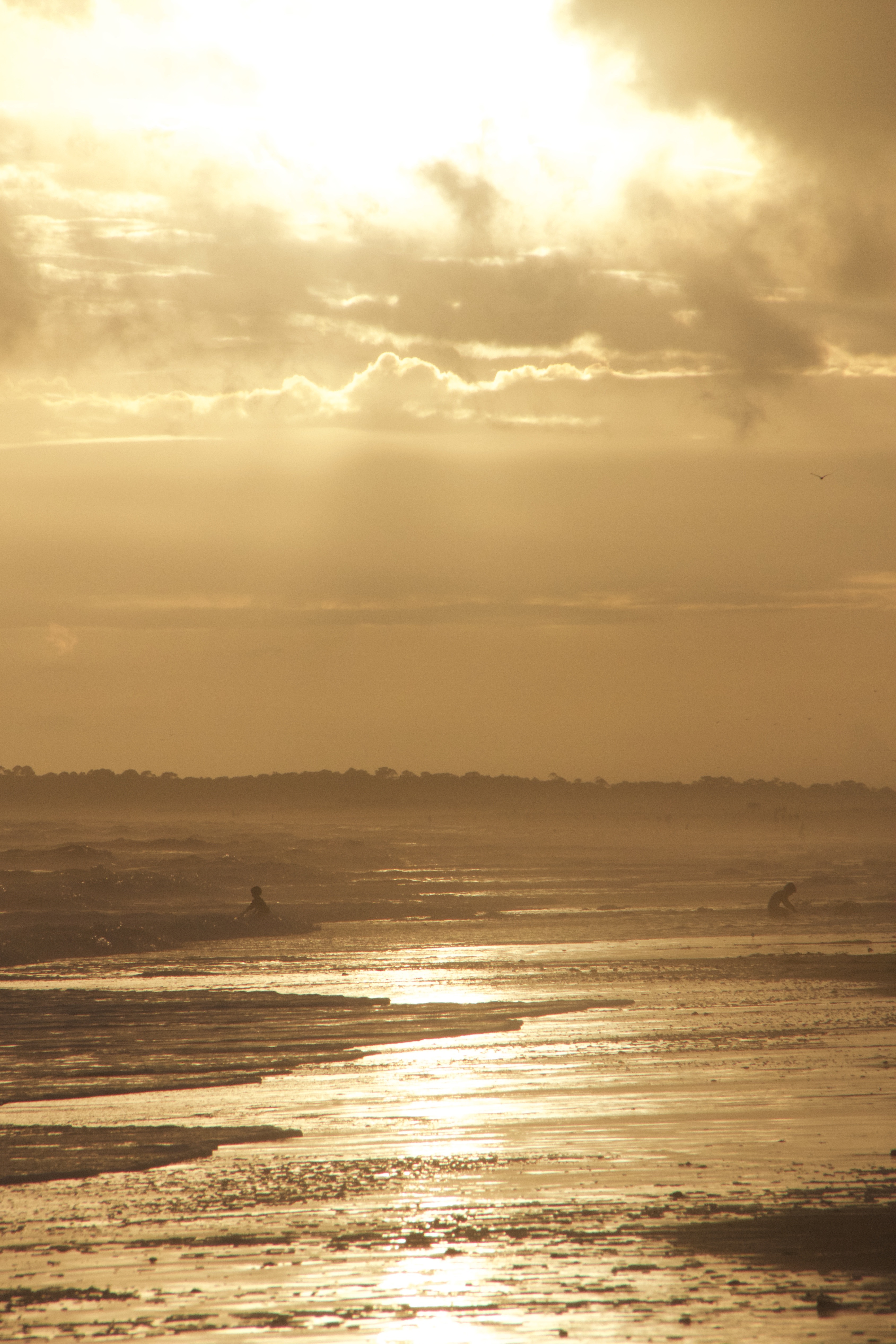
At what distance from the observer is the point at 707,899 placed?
43438 millimetres

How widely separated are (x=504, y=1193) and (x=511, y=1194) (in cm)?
6

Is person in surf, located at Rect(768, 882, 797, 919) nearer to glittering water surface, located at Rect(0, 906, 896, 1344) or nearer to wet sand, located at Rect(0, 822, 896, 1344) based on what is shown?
wet sand, located at Rect(0, 822, 896, 1344)

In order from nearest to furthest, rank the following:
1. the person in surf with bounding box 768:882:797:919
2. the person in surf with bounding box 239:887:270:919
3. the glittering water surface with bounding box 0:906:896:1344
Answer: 1. the glittering water surface with bounding box 0:906:896:1344
2. the person in surf with bounding box 239:887:270:919
3. the person in surf with bounding box 768:882:797:919

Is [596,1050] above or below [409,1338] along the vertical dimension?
above

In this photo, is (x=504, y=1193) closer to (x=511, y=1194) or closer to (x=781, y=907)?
(x=511, y=1194)

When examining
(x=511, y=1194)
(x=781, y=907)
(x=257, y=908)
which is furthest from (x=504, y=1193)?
(x=781, y=907)

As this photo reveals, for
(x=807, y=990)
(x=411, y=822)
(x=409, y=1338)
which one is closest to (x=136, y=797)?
(x=411, y=822)

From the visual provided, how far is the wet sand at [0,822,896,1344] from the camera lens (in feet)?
27.1

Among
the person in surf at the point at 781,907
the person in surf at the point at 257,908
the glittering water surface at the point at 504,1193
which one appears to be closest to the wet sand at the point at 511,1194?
the glittering water surface at the point at 504,1193

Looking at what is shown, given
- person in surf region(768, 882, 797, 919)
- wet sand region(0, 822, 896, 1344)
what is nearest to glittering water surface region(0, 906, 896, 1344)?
wet sand region(0, 822, 896, 1344)

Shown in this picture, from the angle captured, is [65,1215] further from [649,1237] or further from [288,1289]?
[649,1237]

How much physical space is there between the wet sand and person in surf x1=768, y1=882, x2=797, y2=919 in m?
15.1

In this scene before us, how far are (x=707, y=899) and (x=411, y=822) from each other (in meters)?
94.3

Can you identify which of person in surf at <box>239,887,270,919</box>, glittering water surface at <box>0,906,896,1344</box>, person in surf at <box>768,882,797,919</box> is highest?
person in surf at <box>239,887,270,919</box>
